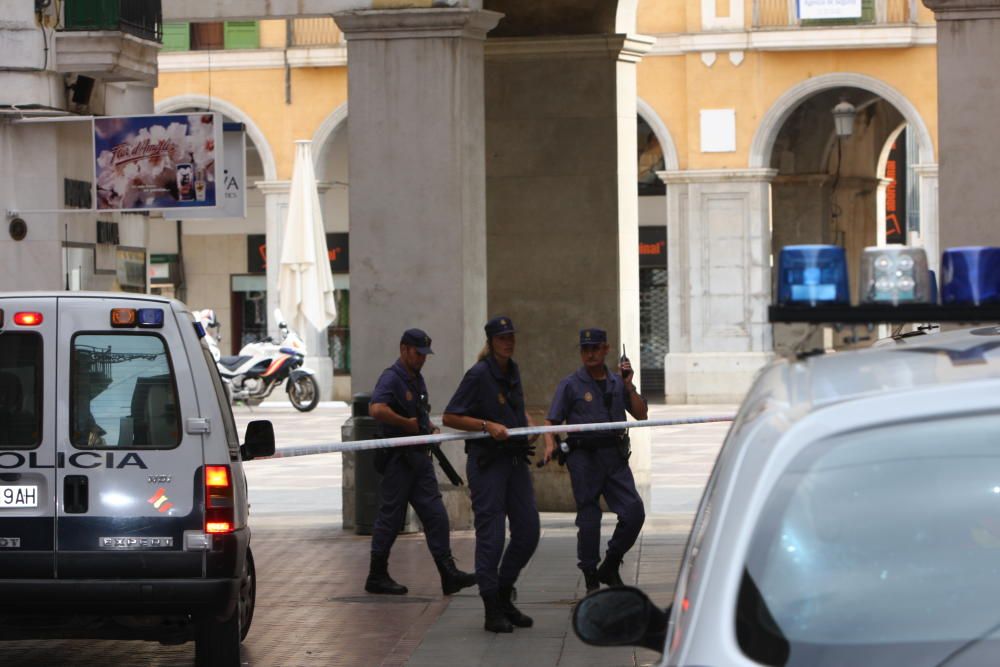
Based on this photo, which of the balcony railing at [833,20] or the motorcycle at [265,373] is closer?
the motorcycle at [265,373]

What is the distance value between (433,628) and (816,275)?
679cm

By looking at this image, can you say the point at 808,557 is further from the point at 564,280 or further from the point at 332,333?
the point at 332,333

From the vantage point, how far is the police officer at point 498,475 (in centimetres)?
1027

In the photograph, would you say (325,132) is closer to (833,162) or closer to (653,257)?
(653,257)

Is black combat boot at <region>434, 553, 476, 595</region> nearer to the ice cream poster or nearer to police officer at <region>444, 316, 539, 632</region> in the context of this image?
police officer at <region>444, 316, 539, 632</region>

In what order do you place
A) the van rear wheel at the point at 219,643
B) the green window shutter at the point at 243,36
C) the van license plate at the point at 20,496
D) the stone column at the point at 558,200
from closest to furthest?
the van license plate at the point at 20,496 < the van rear wheel at the point at 219,643 < the stone column at the point at 558,200 < the green window shutter at the point at 243,36

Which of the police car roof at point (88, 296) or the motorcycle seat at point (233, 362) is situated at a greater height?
the police car roof at point (88, 296)

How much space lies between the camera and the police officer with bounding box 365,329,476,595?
1135cm

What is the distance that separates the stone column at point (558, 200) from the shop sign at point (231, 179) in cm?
220

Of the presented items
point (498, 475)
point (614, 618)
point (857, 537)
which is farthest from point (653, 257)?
point (857, 537)

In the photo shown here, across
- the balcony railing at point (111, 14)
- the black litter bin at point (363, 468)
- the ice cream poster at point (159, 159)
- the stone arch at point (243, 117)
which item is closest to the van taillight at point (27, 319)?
the black litter bin at point (363, 468)

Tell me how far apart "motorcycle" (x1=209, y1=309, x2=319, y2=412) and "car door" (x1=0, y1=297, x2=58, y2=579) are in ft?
76.9

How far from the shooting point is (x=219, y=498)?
836 cm

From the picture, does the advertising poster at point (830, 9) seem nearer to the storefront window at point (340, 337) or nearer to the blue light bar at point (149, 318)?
the storefront window at point (340, 337)
